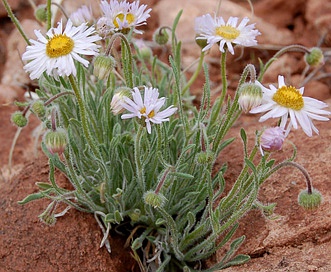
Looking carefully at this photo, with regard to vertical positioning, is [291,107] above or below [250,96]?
below

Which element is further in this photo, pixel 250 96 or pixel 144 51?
pixel 144 51

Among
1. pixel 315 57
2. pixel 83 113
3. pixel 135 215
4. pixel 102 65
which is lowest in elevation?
pixel 135 215

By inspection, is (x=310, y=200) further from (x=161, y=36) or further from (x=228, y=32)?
(x=161, y=36)

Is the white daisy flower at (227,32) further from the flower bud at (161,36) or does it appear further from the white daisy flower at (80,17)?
the white daisy flower at (80,17)

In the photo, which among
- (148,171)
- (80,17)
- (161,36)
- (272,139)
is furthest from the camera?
(161,36)

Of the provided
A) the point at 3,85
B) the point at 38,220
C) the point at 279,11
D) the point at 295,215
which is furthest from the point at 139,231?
the point at 279,11

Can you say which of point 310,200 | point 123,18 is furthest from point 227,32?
point 310,200
